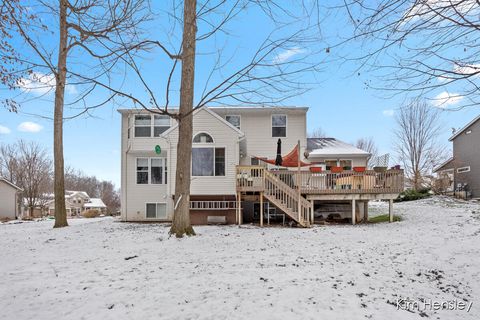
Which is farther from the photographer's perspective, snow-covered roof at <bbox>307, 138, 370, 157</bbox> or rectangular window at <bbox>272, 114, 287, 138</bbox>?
snow-covered roof at <bbox>307, 138, 370, 157</bbox>

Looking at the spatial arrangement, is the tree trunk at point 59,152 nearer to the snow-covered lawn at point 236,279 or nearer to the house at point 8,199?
the snow-covered lawn at point 236,279

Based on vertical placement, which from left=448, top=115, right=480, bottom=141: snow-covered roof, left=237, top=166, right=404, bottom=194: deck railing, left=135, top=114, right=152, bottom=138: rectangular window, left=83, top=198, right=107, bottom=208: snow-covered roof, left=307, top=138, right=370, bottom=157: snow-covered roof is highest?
left=448, top=115, right=480, bottom=141: snow-covered roof

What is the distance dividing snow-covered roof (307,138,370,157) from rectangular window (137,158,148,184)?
8.70 meters

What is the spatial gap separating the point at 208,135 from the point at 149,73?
5.70 meters

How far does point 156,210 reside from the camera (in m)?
15.6

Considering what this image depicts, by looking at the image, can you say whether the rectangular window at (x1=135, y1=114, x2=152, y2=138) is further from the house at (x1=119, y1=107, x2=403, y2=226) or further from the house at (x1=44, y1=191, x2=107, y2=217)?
the house at (x1=44, y1=191, x2=107, y2=217)

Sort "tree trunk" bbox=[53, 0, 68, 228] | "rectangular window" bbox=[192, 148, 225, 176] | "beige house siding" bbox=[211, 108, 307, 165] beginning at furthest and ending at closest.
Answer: "beige house siding" bbox=[211, 108, 307, 165], "rectangular window" bbox=[192, 148, 225, 176], "tree trunk" bbox=[53, 0, 68, 228]

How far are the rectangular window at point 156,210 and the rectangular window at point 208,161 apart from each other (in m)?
3.93

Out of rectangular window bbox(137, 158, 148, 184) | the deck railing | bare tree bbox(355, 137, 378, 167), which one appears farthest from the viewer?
bare tree bbox(355, 137, 378, 167)

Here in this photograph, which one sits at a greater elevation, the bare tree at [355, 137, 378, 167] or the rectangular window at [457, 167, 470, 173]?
the bare tree at [355, 137, 378, 167]

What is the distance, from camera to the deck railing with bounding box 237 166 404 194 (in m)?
12.1

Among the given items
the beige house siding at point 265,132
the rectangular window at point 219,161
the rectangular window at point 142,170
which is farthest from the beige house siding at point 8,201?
the rectangular window at point 219,161

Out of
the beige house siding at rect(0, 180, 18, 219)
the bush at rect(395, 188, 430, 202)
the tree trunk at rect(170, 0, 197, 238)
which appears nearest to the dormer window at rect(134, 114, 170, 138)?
the tree trunk at rect(170, 0, 197, 238)

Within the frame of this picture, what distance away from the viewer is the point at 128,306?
3.53 m
